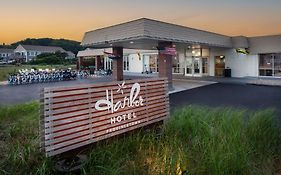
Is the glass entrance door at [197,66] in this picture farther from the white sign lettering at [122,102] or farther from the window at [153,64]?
the white sign lettering at [122,102]

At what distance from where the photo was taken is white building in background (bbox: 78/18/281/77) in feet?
56.1

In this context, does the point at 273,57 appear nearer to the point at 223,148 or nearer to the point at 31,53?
the point at 223,148

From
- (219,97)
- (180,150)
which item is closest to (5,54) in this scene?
(219,97)

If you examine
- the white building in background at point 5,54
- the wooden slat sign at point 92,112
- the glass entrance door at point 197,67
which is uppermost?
the white building in background at point 5,54

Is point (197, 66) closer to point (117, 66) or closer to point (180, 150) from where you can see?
point (117, 66)

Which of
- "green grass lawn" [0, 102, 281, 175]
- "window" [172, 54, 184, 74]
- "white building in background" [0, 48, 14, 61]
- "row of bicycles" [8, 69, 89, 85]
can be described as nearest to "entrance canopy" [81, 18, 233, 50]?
"row of bicycles" [8, 69, 89, 85]

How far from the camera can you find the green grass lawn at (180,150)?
153 inches

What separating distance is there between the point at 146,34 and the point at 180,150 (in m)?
11.7

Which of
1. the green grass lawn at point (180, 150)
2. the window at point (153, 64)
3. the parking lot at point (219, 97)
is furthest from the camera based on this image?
the window at point (153, 64)

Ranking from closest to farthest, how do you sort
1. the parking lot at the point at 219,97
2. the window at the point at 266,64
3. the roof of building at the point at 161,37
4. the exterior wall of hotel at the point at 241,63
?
the parking lot at the point at 219,97, the roof of building at the point at 161,37, the window at the point at 266,64, the exterior wall of hotel at the point at 241,63

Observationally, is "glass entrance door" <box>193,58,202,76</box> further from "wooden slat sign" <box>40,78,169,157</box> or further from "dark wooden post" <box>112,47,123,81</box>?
"wooden slat sign" <box>40,78,169,157</box>

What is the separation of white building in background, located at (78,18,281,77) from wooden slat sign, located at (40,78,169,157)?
1078 cm

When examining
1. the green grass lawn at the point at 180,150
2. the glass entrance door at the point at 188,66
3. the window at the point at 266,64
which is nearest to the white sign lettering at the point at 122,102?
the green grass lawn at the point at 180,150

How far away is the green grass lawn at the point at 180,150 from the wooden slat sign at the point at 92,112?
274 millimetres
